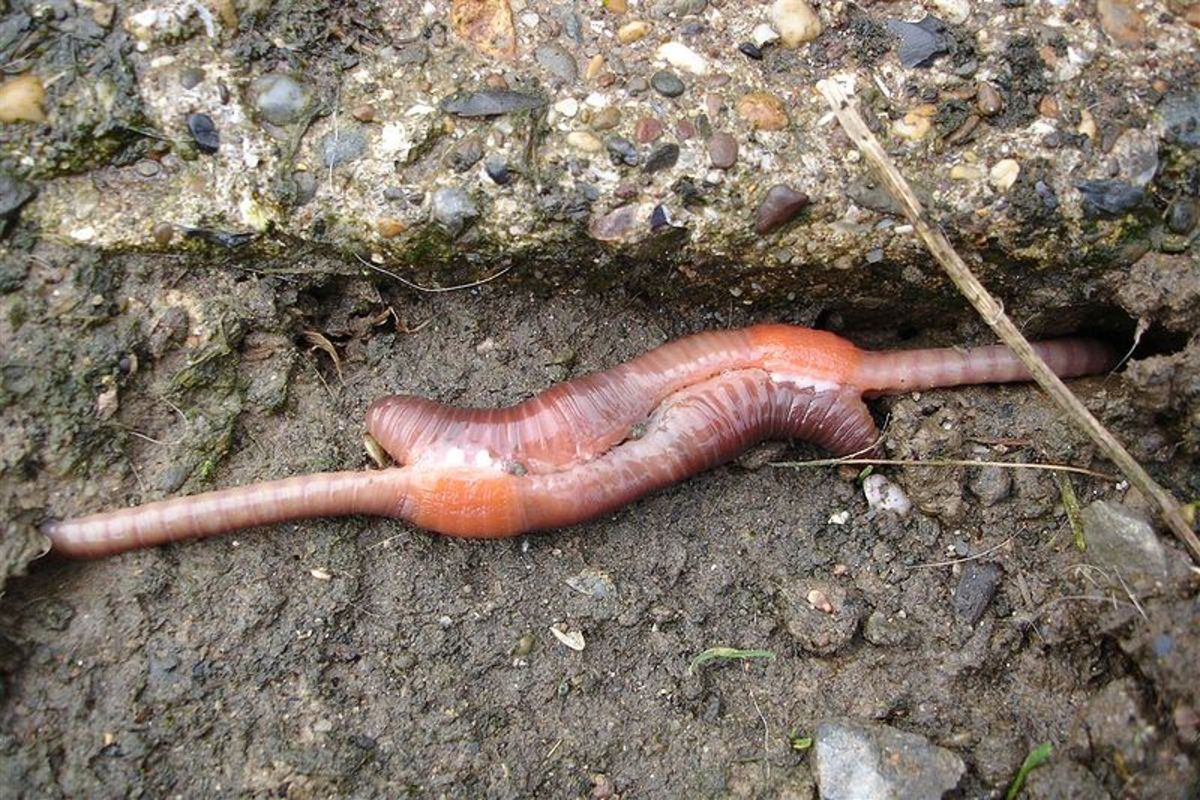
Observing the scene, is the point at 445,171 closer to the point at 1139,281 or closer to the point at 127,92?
the point at 127,92

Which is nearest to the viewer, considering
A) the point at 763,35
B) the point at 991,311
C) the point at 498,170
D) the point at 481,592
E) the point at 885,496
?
the point at 991,311

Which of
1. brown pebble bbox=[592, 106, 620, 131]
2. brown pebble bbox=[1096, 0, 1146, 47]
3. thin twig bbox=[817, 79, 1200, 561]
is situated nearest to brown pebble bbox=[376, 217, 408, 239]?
brown pebble bbox=[592, 106, 620, 131]

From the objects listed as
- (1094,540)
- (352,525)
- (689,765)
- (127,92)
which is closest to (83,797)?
(352,525)

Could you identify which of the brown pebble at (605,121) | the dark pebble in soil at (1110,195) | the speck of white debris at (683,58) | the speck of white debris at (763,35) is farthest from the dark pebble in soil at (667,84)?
the dark pebble in soil at (1110,195)

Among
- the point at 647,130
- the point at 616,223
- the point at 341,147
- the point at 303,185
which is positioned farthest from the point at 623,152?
the point at 303,185

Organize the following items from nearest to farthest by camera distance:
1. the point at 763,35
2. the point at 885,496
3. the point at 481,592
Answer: the point at 763,35 → the point at 481,592 → the point at 885,496

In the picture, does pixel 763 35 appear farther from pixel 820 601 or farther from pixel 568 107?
Answer: pixel 820 601

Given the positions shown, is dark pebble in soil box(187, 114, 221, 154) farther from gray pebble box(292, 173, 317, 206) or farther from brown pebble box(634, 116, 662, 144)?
brown pebble box(634, 116, 662, 144)
